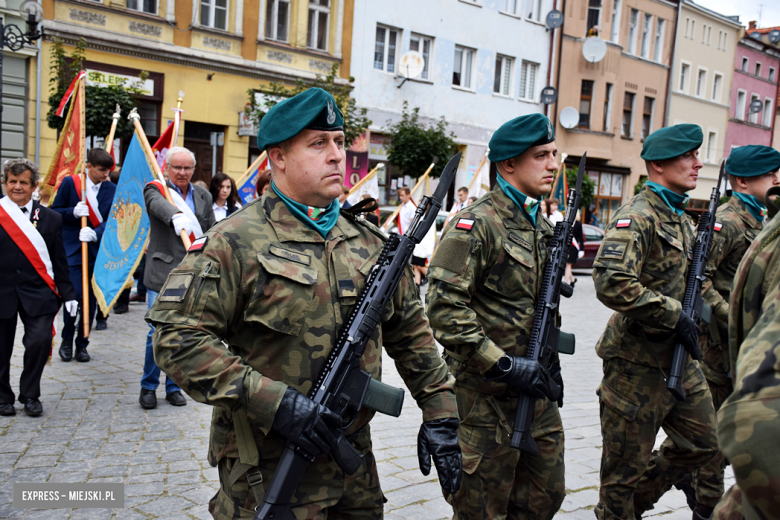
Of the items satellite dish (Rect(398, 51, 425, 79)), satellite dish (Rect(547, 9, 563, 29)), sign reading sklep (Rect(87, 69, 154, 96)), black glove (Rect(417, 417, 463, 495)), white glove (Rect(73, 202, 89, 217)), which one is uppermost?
satellite dish (Rect(547, 9, 563, 29))

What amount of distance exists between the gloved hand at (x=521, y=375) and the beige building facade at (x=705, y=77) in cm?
3391

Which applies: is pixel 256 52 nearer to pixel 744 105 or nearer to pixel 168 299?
pixel 168 299

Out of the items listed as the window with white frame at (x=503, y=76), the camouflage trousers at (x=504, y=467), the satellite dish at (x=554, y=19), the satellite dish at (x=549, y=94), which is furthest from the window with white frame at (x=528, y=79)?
the camouflage trousers at (x=504, y=467)

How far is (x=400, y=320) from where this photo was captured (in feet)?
8.39

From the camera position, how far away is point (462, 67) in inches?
981

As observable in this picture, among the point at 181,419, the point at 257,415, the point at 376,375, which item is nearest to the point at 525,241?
the point at 376,375

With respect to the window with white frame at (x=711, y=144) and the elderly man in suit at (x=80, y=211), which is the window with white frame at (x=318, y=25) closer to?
the elderly man in suit at (x=80, y=211)

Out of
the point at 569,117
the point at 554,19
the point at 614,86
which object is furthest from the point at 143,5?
the point at 614,86

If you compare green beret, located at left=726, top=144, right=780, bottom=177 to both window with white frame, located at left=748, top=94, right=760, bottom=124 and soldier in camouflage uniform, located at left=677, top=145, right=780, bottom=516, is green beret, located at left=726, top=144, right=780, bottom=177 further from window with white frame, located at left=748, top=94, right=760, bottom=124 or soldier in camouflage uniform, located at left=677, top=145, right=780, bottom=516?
window with white frame, located at left=748, top=94, right=760, bottom=124

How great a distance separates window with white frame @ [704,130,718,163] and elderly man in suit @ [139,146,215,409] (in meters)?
35.7

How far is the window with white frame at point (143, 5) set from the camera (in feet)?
56.7

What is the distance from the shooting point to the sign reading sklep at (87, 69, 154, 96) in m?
15.0

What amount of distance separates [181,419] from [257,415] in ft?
11.9

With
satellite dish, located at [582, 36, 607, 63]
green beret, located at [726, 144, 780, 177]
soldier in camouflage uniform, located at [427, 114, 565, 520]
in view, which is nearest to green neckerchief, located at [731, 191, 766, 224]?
green beret, located at [726, 144, 780, 177]
